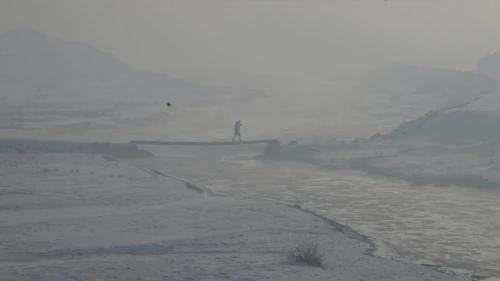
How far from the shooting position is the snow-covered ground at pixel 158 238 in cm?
1200

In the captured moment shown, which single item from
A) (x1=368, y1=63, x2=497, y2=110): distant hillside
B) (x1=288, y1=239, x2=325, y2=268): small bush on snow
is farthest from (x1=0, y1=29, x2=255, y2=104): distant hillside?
(x1=288, y1=239, x2=325, y2=268): small bush on snow

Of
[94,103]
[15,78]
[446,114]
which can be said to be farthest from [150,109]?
[446,114]

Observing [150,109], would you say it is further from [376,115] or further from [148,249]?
[148,249]

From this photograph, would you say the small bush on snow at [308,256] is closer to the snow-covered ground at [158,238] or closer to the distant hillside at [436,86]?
the snow-covered ground at [158,238]

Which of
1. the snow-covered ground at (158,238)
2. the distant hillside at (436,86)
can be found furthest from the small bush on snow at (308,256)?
the distant hillside at (436,86)

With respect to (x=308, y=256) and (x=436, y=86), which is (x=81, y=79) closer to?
(x=436, y=86)

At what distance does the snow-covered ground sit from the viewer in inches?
472

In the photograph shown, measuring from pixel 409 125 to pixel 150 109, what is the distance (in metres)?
46.6

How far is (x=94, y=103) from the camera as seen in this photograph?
3538 inches

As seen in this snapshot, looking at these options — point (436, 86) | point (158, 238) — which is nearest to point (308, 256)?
point (158, 238)

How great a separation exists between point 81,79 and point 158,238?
4510 inches

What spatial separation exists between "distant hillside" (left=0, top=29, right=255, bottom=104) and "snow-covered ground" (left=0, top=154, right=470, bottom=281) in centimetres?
7538

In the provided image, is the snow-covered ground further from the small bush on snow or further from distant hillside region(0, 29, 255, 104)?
distant hillside region(0, 29, 255, 104)

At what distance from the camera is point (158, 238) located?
48.3 feet
